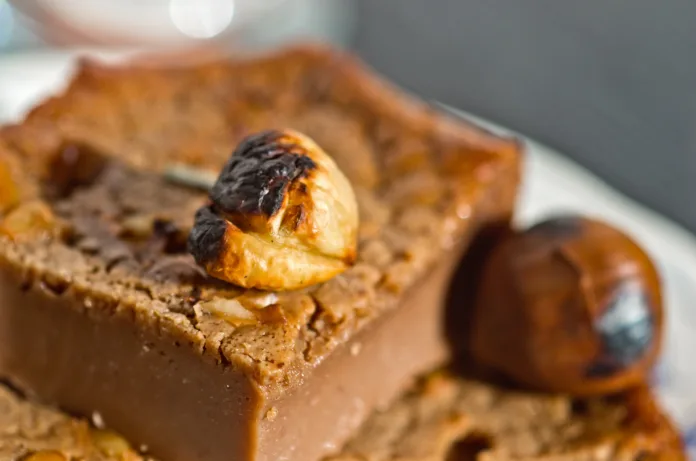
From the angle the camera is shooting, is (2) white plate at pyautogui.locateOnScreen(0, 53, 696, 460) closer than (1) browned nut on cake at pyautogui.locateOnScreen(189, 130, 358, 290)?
No

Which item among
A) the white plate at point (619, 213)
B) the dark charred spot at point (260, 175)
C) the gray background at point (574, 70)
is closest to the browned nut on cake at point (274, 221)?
the dark charred spot at point (260, 175)

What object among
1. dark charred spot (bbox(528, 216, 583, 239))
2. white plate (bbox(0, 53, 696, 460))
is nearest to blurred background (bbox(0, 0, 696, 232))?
white plate (bbox(0, 53, 696, 460))

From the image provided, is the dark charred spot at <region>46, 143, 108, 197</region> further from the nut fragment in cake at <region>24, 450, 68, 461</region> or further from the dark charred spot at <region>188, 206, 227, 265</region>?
the nut fragment in cake at <region>24, 450, 68, 461</region>

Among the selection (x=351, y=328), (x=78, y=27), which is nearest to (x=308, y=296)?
(x=351, y=328)

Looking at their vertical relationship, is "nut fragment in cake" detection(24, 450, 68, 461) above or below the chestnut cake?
below

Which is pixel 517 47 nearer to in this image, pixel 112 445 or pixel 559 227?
pixel 559 227

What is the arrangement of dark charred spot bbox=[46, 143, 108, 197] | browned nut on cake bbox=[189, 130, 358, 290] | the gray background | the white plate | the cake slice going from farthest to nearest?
the gray background
the white plate
dark charred spot bbox=[46, 143, 108, 197]
the cake slice
browned nut on cake bbox=[189, 130, 358, 290]
